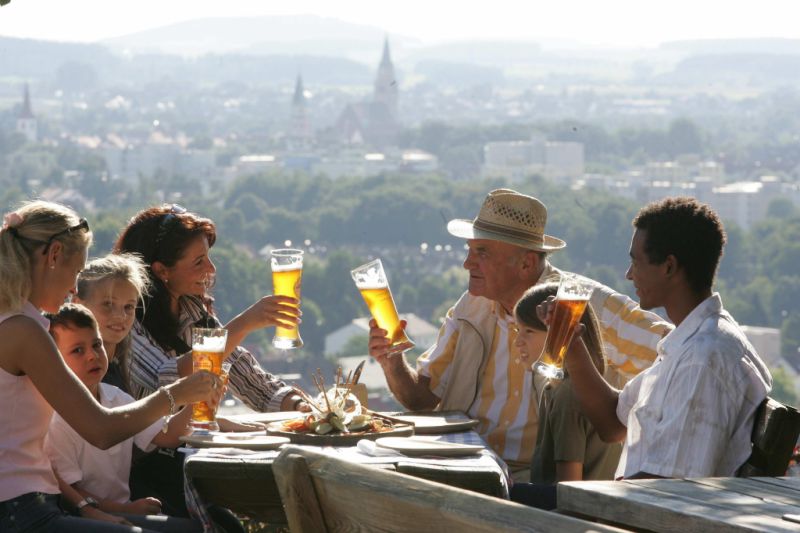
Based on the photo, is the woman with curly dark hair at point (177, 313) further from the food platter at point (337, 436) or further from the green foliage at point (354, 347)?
the green foliage at point (354, 347)

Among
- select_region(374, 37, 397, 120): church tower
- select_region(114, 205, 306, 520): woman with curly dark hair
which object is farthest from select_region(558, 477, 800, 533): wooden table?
select_region(374, 37, 397, 120): church tower

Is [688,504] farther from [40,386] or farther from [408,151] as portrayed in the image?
[408,151]

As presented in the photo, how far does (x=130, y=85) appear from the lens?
542 feet

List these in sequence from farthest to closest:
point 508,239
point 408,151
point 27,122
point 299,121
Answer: point 299,121 < point 408,151 < point 27,122 < point 508,239

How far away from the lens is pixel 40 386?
7.47ft

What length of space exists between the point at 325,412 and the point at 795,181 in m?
103

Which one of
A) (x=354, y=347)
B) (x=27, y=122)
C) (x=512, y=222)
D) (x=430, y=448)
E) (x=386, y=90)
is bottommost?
(x=354, y=347)

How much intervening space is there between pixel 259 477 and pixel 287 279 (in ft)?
1.99

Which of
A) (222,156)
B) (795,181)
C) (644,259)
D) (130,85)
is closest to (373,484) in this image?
(644,259)

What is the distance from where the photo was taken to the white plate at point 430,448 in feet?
7.91

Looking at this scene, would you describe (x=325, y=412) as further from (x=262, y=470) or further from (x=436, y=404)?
(x=436, y=404)

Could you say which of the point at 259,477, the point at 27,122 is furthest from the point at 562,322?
the point at 27,122

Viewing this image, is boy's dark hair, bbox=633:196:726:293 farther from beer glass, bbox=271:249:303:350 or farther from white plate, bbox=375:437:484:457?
beer glass, bbox=271:249:303:350

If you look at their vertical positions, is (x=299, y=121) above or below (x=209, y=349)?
below
